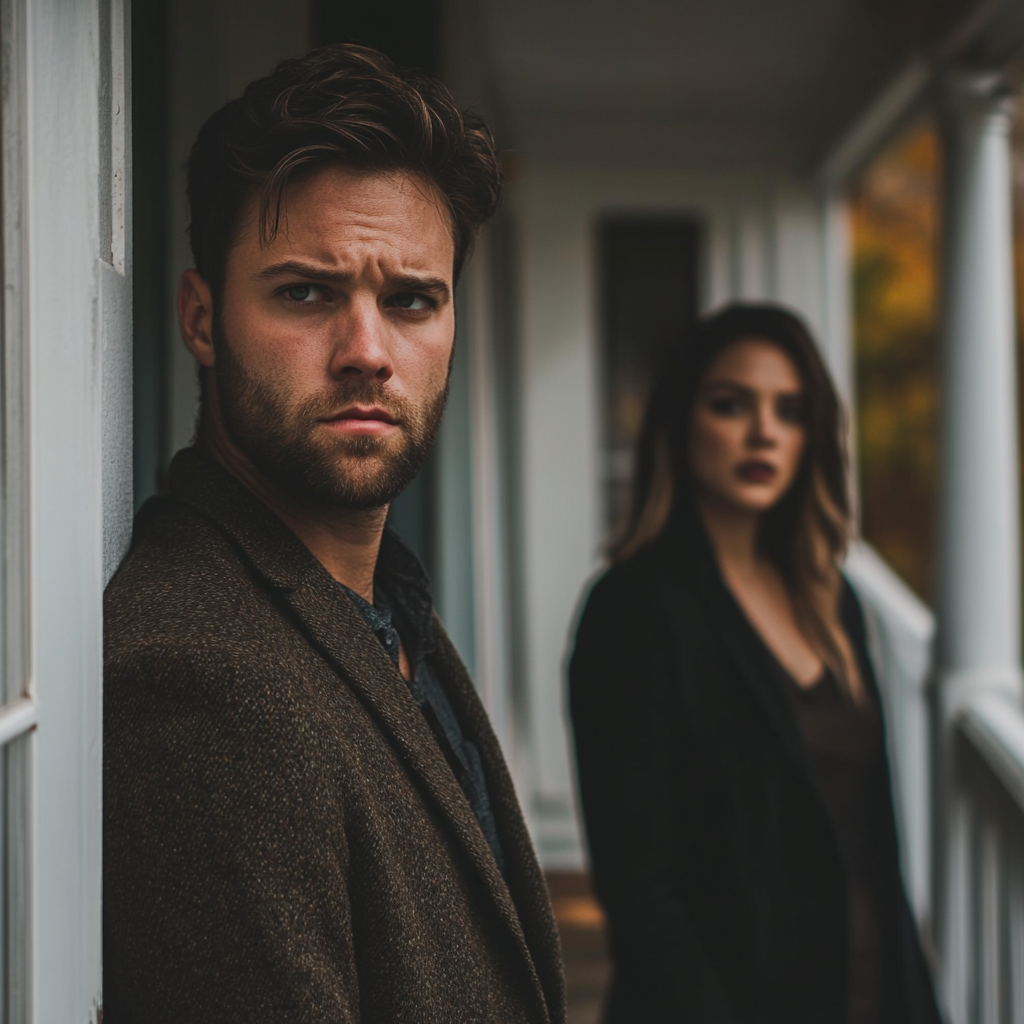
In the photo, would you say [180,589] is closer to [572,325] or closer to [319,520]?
[319,520]

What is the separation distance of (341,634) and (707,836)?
1023mm

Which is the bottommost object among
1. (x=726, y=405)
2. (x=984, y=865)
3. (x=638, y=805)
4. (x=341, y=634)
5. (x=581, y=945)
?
(x=581, y=945)

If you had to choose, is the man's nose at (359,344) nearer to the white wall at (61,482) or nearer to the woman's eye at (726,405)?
the white wall at (61,482)

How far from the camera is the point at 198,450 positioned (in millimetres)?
851

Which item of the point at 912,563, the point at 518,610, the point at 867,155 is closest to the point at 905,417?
the point at 912,563

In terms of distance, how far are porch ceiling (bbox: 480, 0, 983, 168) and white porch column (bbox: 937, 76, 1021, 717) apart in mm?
308

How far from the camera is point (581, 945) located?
351 centimetres

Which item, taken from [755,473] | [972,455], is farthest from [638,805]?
[972,455]

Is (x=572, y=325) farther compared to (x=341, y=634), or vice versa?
(x=572, y=325)

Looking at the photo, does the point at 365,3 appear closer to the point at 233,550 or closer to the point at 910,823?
the point at 233,550

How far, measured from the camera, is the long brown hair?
183 cm

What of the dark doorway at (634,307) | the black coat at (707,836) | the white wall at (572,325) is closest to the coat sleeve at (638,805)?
the black coat at (707,836)

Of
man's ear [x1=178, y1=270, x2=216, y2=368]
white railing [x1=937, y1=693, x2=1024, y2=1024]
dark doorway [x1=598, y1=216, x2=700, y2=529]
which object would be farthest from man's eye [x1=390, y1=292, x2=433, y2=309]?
dark doorway [x1=598, y1=216, x2=700, y2=529]

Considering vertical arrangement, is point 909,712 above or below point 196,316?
below
